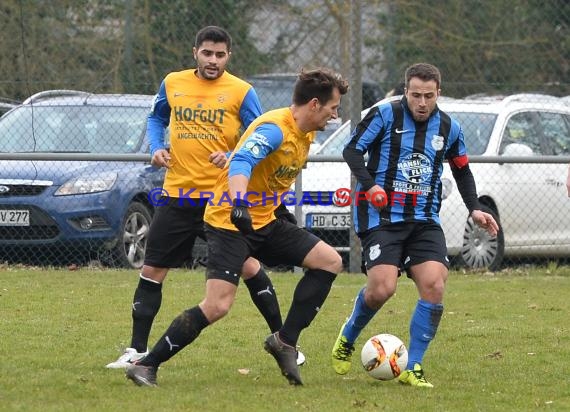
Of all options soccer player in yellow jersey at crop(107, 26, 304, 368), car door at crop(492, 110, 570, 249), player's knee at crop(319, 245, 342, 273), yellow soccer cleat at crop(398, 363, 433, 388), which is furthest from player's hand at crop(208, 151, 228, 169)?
car door at crop(492, 110, 570, 249)

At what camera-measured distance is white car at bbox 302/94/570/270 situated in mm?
12227

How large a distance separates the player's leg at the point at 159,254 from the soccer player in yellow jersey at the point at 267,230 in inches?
23.4

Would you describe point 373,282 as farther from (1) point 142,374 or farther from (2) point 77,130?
(2) point 77,130

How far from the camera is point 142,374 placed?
20.6 ft

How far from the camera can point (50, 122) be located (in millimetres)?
12414

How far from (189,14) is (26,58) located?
173 cm

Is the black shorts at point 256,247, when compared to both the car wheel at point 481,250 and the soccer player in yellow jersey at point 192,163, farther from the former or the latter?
the car wheel at point 481,250

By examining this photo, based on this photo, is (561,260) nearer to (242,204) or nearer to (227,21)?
(227,21)

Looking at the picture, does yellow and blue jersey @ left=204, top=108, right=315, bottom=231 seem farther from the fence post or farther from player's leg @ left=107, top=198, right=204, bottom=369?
the fence post

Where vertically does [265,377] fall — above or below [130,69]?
below

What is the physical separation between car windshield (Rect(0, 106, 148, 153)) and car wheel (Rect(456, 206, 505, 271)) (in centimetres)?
334

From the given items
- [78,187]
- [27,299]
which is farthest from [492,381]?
[78,187]

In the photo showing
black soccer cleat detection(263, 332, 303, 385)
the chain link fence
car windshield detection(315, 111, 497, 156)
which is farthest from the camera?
car windshield detection(315, 111, 497, 156)

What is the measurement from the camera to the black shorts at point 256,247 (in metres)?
6.26
